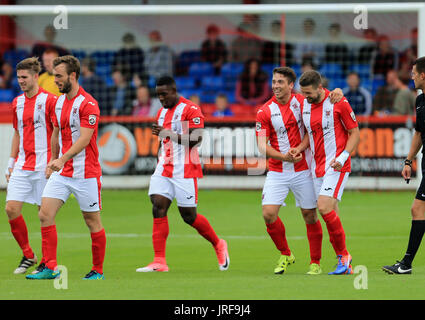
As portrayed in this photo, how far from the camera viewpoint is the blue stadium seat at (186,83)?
20.7 meters

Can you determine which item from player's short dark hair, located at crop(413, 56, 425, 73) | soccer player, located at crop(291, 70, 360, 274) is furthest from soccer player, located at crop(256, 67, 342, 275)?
player's short dark hair, located at crop(413, 56, 425, 73)

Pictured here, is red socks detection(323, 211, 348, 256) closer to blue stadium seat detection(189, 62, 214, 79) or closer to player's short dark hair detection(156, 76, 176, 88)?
player's short dark hair detection(156, 76, 176, 88)

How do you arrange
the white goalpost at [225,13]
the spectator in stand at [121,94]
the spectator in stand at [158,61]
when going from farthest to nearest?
the spectator in stand at [158,61] < the spectator in stand at [121,94] < the white goalpost at [225,13]

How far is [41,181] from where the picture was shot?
29.0 ft

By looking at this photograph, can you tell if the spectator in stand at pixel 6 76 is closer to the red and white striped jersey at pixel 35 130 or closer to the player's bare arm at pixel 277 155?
the red and white striped jersey at pixel 35 130

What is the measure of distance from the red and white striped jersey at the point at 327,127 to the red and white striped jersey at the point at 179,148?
125 cm

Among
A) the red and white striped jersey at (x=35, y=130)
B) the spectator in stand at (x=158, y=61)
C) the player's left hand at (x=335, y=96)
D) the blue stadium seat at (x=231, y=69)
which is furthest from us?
the blue stadium seat at (x=231, y=69)

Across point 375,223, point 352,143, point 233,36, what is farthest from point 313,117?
point 233,36

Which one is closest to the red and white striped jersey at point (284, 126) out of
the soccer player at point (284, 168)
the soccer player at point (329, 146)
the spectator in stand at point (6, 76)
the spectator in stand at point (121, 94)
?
the soccer player at point (284, 168)

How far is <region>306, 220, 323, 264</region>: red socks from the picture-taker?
8.36 meters

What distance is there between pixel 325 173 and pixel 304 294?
2.04 m

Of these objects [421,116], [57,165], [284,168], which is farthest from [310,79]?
[57,165]

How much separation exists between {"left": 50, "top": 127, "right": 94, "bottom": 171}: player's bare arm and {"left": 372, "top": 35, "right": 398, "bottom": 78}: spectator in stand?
1305 cm

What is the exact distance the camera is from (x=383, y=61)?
19750 millimetres
